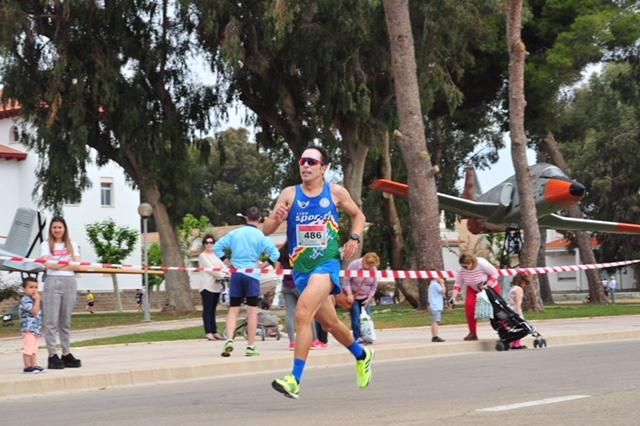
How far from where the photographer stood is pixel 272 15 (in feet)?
116

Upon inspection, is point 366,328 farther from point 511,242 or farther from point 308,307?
point 511,242

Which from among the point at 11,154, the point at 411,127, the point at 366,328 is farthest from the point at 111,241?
the point at 366,328

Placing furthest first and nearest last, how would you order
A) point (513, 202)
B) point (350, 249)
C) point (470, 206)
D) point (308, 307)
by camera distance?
point (470, 206) → point (513, 202) → point (350, 249) → point (308, 307)

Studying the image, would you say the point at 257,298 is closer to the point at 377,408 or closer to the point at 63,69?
the point at 377,408

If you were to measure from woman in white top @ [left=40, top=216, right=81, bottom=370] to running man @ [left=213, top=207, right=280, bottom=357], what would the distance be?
2520 millimetres

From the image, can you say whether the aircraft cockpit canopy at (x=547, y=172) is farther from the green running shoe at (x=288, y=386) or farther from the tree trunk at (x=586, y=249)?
the green running shoe at (x=288, y=386)

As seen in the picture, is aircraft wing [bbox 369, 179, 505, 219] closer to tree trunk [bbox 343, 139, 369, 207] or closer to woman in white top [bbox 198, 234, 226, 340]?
tree trunk [bbox 343, 139, 369, 207]

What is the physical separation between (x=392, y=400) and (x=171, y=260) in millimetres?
32380

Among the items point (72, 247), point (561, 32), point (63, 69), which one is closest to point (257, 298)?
point (72, 247)

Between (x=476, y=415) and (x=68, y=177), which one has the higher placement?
(x=68, y=177)

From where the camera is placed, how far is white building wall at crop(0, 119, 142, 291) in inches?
2955

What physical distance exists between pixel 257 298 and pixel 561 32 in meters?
28.4

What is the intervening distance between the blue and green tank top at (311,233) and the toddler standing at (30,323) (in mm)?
5003

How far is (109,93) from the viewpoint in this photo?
38.3 m
